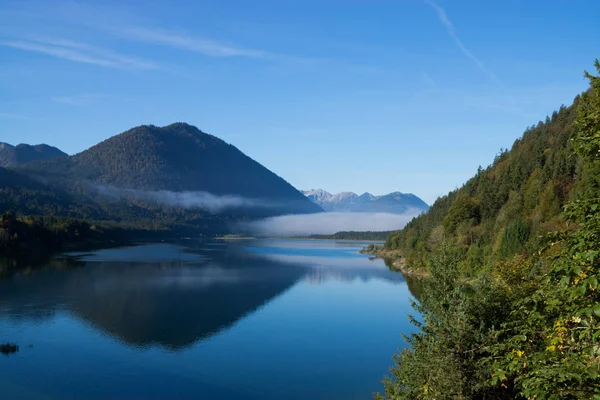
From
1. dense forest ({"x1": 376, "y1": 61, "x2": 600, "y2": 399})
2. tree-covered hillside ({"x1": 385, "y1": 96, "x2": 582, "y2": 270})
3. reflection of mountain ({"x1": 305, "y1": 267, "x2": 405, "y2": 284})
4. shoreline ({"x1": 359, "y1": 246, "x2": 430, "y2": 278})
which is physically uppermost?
tree-covered hillside ({"x1": 385, "y1": 96, "x2": 582, "y2": 270})

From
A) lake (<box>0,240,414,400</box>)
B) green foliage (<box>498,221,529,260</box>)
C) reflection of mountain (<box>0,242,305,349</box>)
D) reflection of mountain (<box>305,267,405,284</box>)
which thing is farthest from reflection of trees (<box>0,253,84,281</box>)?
green foliage (<box>498,221,529,260</box>)

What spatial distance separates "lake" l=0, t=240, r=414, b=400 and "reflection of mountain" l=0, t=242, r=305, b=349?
140 mm

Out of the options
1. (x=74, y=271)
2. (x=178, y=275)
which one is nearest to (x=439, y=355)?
(x=178, y=275)

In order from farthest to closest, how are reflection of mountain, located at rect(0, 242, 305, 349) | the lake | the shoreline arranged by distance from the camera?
the shoreline < reflection of mountain, located at rect(0, 242, 305, 349) < the lake

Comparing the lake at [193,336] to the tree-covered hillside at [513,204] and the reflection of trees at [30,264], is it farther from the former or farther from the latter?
the tree-covered hillside at [513,204]

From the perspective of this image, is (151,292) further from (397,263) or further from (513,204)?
(397,263)

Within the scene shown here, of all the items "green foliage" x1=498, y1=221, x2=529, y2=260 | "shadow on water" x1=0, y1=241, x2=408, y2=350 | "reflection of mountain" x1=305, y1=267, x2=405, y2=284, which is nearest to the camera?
"shadow on water" x1=0, y1=241, x2=408, y2=350

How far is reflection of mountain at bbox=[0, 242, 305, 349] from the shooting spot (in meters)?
44.7

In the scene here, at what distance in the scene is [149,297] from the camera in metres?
59.5

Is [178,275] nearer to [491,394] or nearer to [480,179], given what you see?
[480,179]

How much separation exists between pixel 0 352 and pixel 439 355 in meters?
32.9

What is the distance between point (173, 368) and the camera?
33.2 m

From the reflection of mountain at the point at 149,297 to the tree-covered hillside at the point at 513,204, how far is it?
82.8 feet

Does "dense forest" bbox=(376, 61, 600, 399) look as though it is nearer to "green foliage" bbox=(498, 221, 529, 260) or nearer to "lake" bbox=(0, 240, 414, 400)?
"lake" bbox=(0, 240, 414, 400)
